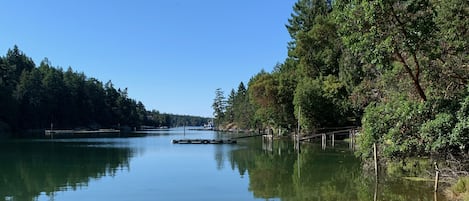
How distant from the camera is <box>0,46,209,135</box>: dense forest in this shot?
10819 centimetres

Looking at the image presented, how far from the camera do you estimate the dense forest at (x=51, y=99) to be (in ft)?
355

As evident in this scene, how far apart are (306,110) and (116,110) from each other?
107253mm

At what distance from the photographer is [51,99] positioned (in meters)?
119

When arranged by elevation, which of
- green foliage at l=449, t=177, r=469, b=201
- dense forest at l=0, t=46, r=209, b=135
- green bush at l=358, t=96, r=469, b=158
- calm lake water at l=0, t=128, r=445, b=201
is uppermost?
dense forest at l=0, t=46, r=209, b=135

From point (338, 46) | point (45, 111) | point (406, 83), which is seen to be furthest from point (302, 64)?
point (45, 111)

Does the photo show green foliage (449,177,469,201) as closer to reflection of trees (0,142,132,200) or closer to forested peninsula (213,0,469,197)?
forested peninsula (213,0,469,197)

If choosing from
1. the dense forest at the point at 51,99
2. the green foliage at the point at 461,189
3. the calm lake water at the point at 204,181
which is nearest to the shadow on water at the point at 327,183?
the calm lake water at the point at 204,181

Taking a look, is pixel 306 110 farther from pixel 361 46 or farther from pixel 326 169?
pixel 361 46

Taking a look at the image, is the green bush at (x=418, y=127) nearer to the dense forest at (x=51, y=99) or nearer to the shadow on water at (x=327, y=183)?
the shadow on water at (x=327, y=183)

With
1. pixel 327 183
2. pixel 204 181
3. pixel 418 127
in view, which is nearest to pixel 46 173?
pixel 204 181

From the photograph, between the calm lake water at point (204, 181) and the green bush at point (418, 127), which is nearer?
the green bush at point (418, 127)

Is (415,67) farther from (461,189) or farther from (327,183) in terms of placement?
(327,183)

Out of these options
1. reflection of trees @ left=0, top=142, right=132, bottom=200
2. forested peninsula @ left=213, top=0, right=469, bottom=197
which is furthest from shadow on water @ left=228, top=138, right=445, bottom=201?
reflection of trees @ left=0, top=142, right=132, bottom=200

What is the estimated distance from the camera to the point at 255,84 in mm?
66938
